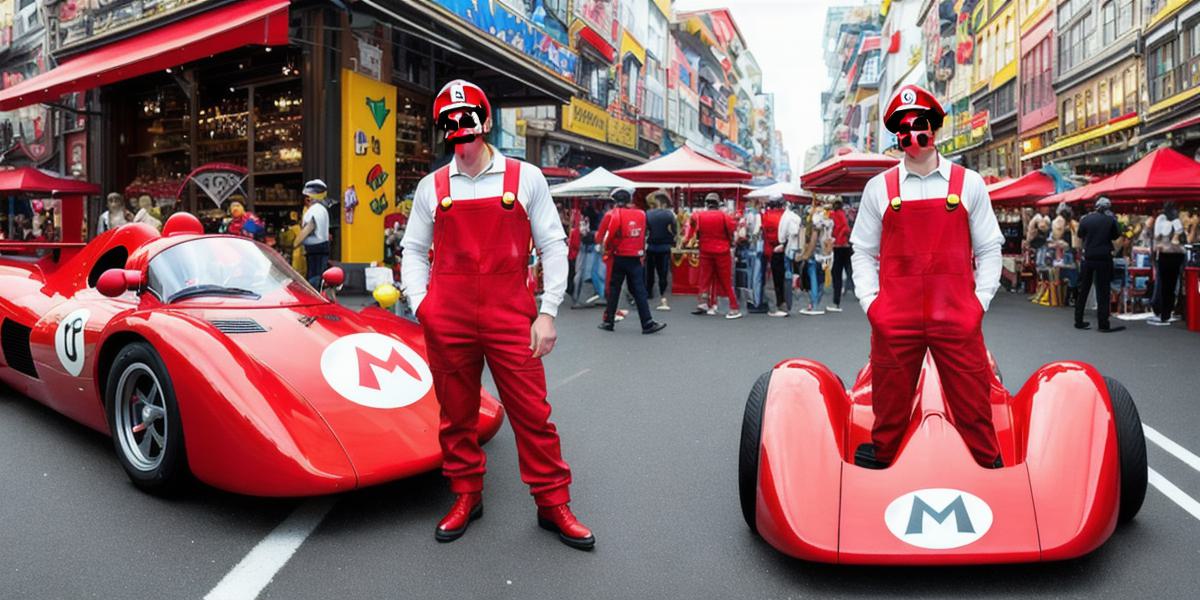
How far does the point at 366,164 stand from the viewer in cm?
1392

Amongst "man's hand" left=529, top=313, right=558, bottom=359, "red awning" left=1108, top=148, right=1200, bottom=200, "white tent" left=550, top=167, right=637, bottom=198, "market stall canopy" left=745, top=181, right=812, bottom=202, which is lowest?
"man's hand" left=529, top=313, right=558, bottom=359

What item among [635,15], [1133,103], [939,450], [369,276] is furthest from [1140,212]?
[635,15]

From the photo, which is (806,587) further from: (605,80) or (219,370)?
→ (605,80)

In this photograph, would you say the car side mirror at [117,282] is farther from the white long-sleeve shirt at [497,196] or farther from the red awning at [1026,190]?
the red awning at [1026,190]

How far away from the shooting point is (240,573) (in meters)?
2.87

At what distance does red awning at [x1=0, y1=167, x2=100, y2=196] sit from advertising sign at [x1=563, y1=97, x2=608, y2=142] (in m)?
13.4

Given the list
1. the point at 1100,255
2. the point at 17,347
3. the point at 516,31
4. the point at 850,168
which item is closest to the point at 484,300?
the point at 17,347

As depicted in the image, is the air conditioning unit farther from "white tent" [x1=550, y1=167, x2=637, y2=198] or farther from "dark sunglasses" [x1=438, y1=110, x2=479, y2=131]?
"dark sunglasses" [x1=438, y1=110, x2=479, y2=131]

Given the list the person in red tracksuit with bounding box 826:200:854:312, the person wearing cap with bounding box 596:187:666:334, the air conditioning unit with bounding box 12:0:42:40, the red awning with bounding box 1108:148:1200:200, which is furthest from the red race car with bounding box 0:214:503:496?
the air conditioning unit with bounding box 12:0:42:40

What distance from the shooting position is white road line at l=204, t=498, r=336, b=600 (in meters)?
2.73

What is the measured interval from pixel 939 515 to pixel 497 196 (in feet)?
6.07

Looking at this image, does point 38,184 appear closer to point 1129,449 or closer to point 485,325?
point 485,325

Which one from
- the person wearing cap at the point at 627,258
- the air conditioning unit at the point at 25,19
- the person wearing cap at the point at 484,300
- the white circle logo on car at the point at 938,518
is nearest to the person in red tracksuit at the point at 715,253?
the person wearing cap at the point at 627,258

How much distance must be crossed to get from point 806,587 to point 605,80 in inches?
1206
